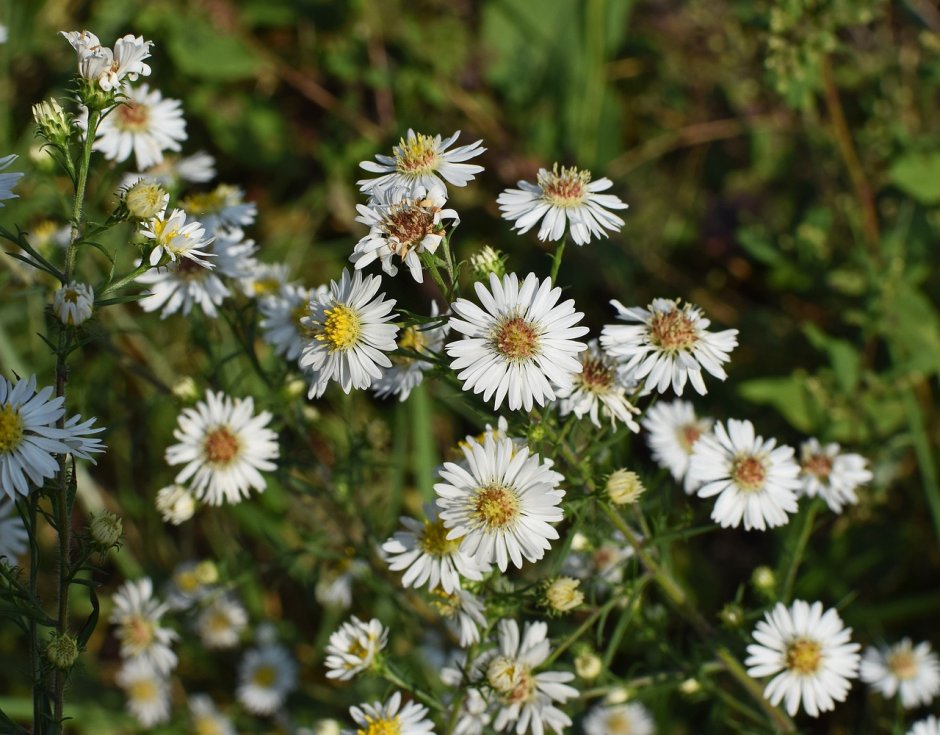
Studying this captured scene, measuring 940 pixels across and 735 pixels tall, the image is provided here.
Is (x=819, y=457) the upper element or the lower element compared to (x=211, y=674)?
upper

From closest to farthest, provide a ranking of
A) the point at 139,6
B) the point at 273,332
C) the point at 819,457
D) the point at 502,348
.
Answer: the point at 502,348 < the point at 273,332 < the point at 819,457 < the point at 139,6

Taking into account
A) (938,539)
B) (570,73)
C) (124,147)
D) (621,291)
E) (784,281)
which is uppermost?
(570,73)

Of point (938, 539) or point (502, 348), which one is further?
point (938, 539)

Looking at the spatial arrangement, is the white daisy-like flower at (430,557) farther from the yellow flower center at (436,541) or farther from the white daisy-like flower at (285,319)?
the white daisy-like flower at (285,319)

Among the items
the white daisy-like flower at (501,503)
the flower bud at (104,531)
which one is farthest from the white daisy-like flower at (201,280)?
the white daisy-like flower at (501,503)

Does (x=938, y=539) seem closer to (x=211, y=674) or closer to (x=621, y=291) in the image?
(x=621, y=291)

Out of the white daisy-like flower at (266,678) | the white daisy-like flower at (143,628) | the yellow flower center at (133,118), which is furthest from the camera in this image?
the white daisy-like flower at (266,678)

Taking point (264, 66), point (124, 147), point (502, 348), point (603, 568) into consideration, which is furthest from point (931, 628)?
point (264, 66)
